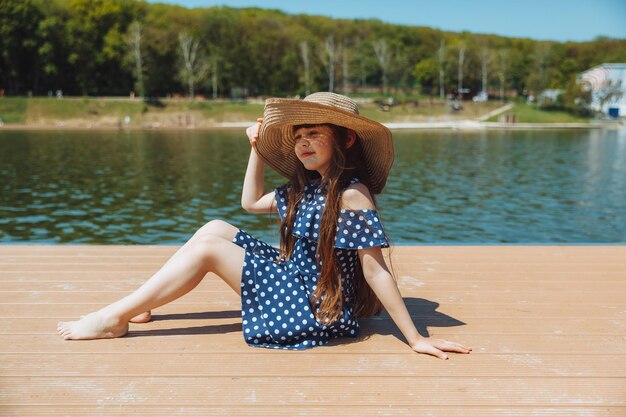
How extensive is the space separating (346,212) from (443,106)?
6515cm

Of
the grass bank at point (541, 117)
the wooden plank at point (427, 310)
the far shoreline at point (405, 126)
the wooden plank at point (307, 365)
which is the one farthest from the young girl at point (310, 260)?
the grass bank at point (541, 117)

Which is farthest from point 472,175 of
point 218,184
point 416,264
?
point 416,264

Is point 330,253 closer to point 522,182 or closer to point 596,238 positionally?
point 596,238

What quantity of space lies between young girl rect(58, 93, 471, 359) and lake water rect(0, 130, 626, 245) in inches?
64.8

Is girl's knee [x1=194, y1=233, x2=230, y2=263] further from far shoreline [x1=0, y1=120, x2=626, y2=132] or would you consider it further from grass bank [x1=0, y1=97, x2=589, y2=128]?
grass bank [x1=0, y1=97, x2=589, y2=128]

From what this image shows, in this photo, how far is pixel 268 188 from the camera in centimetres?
1716

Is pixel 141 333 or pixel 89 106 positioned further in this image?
pixel 89 106

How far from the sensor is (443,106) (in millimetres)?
65938

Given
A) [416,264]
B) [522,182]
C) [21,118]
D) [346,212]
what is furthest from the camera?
[21,118]

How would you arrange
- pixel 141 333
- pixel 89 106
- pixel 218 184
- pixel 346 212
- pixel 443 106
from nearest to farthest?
pixel 346 212 → pixel 141 333 → pixel 218 184 → pixel 89 106 → pixel 443 106

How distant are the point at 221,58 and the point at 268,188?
159ft

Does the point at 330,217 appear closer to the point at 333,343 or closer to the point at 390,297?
the point at 390,297

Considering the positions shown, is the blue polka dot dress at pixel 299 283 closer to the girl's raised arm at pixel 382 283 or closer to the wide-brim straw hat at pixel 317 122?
the girl's raised arm at pixel 382 283

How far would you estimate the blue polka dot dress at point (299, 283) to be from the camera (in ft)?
9.55
